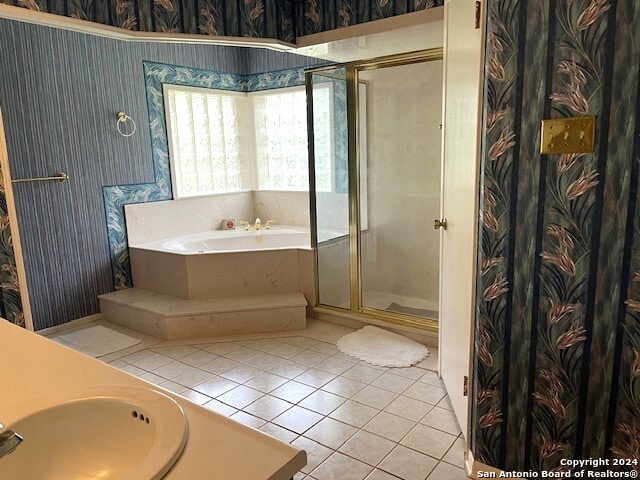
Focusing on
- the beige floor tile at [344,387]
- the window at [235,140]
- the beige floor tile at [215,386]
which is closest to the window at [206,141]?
the window at [235,140]

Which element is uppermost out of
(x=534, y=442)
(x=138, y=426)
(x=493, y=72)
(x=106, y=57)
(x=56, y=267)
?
(x=106, y=57)

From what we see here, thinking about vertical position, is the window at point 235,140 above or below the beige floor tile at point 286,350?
above

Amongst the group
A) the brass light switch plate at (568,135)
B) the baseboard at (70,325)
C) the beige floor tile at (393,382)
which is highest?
the brass light switch plate at (568,135)

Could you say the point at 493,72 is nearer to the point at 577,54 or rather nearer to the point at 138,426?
the point at 577,54

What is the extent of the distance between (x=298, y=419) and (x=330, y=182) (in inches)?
77.9

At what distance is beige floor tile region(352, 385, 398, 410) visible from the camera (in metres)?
2.54

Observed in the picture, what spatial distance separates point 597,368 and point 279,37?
2.68 meters

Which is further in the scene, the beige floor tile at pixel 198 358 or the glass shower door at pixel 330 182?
the glass shower door at pixel 330 182

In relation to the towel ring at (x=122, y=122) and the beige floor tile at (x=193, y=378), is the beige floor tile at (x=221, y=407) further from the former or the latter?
the towel ring at (x=122, y=122)

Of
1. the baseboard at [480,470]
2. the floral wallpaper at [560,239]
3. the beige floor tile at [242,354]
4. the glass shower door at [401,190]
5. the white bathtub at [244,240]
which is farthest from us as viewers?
the white bathtub at [244,240]

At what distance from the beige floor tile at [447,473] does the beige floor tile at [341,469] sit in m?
0.27

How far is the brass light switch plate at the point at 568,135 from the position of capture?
1519mm

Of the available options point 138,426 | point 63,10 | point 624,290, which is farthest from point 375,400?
point 63,10

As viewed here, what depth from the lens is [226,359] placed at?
10.3 feet
